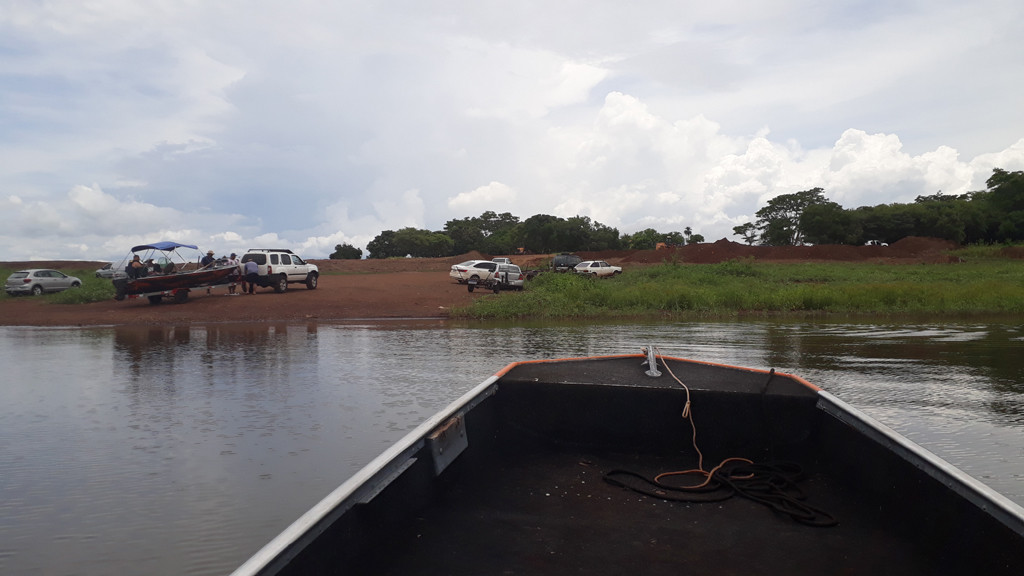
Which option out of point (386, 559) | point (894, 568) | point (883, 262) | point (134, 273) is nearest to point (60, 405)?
point (386, 559)

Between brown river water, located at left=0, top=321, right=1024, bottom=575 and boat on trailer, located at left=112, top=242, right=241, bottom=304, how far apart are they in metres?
8.29

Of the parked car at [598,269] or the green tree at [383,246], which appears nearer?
the parked car at [598,269]

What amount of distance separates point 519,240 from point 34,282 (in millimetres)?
59378

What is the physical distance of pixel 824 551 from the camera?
12.0ft

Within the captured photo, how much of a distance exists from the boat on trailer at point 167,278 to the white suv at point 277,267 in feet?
4.73

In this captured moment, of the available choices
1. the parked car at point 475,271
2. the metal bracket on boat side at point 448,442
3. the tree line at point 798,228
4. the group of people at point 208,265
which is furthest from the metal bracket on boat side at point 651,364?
the tree line at point 798,228

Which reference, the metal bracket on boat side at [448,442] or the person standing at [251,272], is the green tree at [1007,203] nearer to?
the person standing at [251,272]

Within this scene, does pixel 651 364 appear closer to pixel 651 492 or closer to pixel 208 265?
pixel 651 492

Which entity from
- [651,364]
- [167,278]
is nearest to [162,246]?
[167,278]

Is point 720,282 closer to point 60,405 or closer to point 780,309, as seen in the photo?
point 780,309

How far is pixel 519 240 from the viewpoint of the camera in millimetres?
90000

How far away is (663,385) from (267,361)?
988cm

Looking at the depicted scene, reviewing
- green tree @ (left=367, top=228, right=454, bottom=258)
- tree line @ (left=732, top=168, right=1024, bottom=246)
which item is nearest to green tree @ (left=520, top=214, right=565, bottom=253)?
green tree @ (left=367, top=228, right=454, bottom=258)

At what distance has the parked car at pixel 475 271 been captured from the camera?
35312mm
